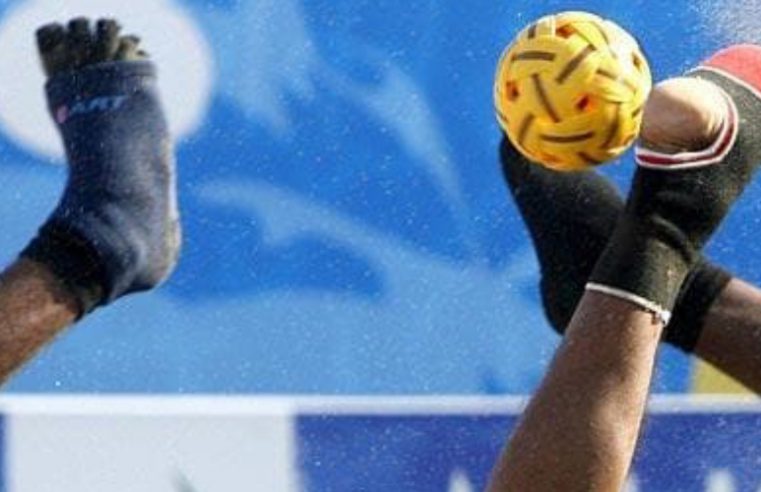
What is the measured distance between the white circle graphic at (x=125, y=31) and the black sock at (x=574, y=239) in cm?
46

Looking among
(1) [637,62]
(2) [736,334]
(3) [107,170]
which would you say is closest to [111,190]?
(3) [107,170]

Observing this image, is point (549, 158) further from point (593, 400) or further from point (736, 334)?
point (593, 400)

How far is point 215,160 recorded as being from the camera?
96.4 inches

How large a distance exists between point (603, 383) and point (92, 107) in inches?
33.5

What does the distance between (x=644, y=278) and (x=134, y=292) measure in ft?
2.84

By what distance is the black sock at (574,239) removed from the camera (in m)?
2.08

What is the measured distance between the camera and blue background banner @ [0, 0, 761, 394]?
8.04ft

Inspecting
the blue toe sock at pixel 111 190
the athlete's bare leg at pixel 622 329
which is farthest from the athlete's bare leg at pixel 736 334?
the blue toe sock at pixel 111 190

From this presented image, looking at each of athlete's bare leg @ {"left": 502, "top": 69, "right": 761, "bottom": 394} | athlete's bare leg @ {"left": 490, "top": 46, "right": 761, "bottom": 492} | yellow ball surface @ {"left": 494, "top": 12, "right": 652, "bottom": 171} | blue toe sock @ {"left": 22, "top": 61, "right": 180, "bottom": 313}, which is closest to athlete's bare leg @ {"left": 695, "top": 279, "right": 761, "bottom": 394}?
athlete's bare leg @ {"left": 502, "top": 69, "right": 761, "bottom": 394}

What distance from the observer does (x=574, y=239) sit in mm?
2090

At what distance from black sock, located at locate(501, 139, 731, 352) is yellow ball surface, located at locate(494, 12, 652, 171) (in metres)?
0.05

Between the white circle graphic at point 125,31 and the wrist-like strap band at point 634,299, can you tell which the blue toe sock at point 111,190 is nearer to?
the white circle graphic at point 125,31

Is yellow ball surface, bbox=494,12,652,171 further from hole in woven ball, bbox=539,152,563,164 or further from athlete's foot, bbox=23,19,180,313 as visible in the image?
athlete's foot, bbox=23,19,180,313

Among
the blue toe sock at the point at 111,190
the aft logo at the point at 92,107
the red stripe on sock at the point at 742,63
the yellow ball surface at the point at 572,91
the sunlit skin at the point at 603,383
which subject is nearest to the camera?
the sunlit skin at the point at 603,383
